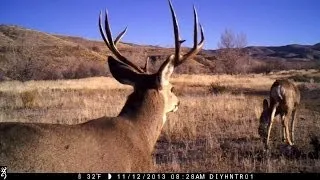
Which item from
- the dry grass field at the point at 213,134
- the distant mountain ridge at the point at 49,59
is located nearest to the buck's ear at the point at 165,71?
the dry grass field at the point at 213,134

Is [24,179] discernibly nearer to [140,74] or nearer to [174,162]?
[140,74]

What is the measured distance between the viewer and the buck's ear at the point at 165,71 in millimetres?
7355

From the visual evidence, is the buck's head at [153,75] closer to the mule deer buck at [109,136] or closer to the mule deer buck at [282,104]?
the mule deer buck at [109,136]

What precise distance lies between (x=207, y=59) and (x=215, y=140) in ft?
331

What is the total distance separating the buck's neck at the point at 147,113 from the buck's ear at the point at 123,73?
0.91 feet

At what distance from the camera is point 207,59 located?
11156 centimetres

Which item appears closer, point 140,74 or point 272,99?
point 140,74

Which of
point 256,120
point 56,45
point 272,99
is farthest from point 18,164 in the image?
point 56,45

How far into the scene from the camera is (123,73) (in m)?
7.68

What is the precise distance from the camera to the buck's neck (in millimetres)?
7090

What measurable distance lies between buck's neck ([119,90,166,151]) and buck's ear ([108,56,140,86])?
277mm

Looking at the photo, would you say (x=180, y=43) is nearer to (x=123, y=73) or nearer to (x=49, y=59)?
(x=123, y=73)

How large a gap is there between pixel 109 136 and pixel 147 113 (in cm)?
135

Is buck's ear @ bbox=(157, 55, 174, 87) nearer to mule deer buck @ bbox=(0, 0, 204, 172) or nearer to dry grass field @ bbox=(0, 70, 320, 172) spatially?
mule deer buck @ bbox=(0, 0, 204, 172)
